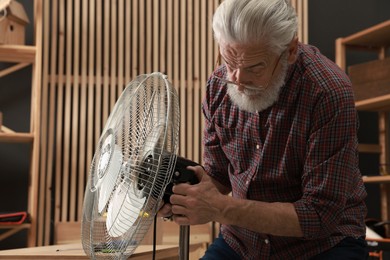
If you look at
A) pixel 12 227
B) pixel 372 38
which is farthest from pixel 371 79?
pixel 12 227

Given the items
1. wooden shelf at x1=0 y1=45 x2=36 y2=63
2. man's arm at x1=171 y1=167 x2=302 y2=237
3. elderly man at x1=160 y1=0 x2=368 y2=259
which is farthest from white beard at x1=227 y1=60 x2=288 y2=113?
wooden shelf at x1=0 y1=45 x2=36 y2=63

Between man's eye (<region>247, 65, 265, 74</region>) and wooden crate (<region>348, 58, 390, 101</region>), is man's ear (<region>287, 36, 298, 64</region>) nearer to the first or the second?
man's eye (<region>247, 65, 265, 74</region>)

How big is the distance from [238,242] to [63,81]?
2774 mm

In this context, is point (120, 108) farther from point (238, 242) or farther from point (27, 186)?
point (27, 186)

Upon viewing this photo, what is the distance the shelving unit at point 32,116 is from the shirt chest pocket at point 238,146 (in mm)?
2176

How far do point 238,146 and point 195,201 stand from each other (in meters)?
0.41

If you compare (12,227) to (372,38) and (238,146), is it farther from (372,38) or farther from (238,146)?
(372,38)

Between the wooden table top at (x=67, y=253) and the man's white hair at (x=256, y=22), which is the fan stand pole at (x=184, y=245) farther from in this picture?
the wooden table top at (x=67, y=253)

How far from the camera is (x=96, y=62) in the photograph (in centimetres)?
453

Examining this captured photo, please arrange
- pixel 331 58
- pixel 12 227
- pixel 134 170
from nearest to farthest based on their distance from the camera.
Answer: pixel 134 170 < pixel 12 227 < pixel 331 58

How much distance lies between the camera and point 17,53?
4.11 m

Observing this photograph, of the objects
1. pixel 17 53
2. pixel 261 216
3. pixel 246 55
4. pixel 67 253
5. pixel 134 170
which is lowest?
pixel 67 253

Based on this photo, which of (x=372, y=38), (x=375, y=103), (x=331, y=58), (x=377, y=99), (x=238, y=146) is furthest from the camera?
(x=331, y=58)

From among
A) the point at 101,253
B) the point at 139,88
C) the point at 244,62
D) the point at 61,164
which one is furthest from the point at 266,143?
the point at 61,164
